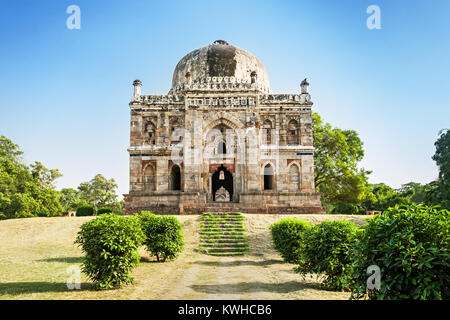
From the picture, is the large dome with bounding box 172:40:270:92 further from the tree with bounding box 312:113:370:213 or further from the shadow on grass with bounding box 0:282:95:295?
the shadow on grass with bounding box 0:282:95:295

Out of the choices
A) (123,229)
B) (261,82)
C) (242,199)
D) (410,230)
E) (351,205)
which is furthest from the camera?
(351,205)

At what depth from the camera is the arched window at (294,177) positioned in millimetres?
22688

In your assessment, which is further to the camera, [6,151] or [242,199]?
[6,151]

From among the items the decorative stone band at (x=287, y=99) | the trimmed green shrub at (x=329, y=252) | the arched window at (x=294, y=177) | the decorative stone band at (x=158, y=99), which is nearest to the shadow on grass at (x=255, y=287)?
the trimmed green shrub at (x=329, y=252)

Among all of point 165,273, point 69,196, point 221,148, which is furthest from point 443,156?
point 69,196

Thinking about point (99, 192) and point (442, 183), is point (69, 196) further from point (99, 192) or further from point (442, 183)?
point (442, 183)

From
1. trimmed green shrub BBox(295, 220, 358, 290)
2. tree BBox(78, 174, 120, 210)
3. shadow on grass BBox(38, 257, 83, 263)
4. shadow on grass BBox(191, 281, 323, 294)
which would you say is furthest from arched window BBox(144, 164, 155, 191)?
tree BBox(78, 174, 120, 210)

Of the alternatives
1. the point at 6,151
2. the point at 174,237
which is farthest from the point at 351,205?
the point at 6,151

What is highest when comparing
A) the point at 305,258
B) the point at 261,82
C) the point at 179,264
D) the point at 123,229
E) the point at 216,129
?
the point at 261,82

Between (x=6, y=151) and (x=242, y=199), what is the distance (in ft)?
90.9

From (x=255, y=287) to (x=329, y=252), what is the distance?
1.74 metres

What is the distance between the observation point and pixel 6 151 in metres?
34.8
